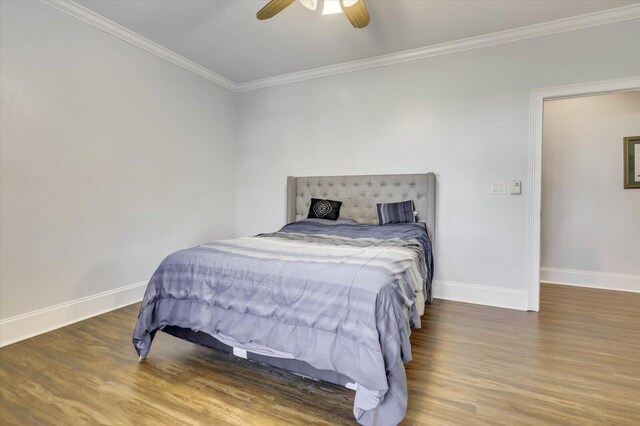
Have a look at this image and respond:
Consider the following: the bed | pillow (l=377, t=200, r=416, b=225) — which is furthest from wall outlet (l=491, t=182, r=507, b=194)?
the bed

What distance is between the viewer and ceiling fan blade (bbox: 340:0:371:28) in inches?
79.7

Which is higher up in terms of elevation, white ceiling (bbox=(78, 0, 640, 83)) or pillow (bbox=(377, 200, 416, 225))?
white ceiling (bbox=(78, 0, 640, 83))

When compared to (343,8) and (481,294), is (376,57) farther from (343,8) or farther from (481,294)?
(481,294)

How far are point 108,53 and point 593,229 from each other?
17.8 ft

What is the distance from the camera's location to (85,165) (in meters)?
2.66

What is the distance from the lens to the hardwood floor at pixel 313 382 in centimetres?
149

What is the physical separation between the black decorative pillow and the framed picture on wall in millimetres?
3222

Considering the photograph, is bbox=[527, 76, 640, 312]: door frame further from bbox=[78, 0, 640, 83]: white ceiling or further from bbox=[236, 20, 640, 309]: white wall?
bbox=[78, 0, 640, 83]: white ceiling

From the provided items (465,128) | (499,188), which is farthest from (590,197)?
(465,128)

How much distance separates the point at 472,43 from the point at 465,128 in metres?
0.81

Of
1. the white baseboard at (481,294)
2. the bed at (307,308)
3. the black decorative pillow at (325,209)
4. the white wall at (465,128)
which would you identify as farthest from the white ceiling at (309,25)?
the white baseboard at (481,294)

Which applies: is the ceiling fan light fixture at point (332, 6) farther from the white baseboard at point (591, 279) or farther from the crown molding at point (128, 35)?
the white baseboard at point (591, 279)

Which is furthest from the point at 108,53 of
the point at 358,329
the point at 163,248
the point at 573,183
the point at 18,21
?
the point at 573,183

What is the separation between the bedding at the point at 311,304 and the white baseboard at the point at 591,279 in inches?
110
